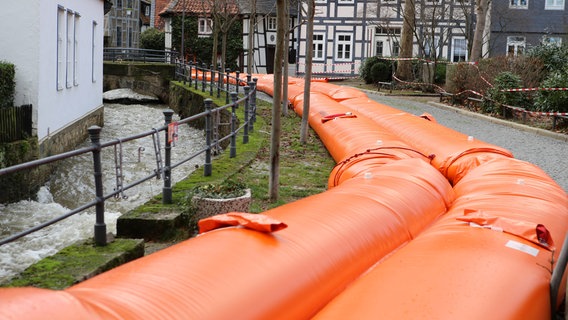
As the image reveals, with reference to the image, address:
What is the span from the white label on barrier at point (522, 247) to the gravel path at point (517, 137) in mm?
4952

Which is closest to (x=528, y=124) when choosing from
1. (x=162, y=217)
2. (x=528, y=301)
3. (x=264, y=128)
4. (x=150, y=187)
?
(x=264, y=128)

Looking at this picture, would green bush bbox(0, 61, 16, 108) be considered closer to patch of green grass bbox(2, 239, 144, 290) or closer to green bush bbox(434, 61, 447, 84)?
patch of green grass bbox(2, 239, 144, 290)

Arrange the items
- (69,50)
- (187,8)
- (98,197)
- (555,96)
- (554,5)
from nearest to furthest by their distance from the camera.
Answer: (98,197)
(555,96)
(69,50)
(554,5)
(187,8)

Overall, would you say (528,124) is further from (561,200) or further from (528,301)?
(528,301)

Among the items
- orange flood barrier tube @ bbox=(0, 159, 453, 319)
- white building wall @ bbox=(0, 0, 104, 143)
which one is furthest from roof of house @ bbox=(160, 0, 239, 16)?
orange flood barrier tube @ bbox=(0, 159, 453, 319)

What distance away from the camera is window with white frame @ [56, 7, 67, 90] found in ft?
53.0

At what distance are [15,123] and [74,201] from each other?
1.71 m

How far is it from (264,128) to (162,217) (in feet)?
28.0

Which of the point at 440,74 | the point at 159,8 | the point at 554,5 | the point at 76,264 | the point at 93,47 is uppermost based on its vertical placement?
the point at 159,8

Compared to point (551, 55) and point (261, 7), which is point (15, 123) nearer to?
point (551, 55)

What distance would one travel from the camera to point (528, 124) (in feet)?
55.7

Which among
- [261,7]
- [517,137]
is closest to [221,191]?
[517,137]

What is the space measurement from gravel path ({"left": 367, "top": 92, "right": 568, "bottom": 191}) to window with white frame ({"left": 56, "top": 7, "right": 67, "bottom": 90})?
8.28m

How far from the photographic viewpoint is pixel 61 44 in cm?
1653
